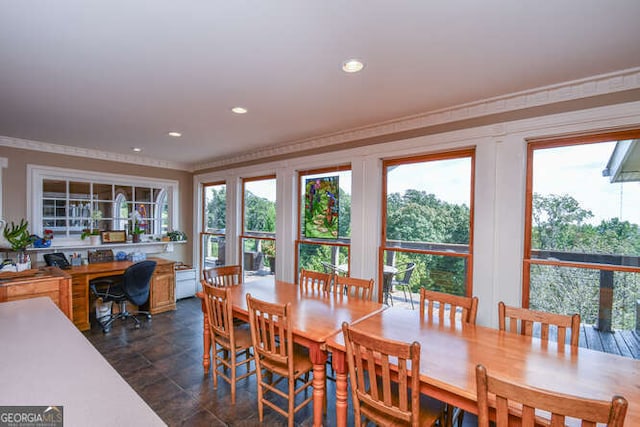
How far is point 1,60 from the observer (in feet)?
6.31

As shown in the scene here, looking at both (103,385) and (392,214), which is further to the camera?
(392,214)

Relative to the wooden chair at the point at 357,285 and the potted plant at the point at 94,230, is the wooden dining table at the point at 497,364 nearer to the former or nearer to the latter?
the wooden chair at the point at 357,285

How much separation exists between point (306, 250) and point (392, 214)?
140 centimetres

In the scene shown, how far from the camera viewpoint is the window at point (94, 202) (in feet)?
13.9

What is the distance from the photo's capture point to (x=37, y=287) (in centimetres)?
251

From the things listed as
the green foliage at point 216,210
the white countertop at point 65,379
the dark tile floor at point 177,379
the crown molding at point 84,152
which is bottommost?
the dark tile floor at point 177,379

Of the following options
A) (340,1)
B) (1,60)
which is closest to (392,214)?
(340,1)

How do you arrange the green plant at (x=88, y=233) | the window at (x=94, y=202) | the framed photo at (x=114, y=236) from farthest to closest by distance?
the framed photo at (x=114, y=236), the green plant at (x=88, y=233), the window at (x=94, y=202)

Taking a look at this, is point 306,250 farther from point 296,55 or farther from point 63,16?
point 63,16

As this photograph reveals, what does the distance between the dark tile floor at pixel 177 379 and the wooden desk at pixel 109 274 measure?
1.01 feet

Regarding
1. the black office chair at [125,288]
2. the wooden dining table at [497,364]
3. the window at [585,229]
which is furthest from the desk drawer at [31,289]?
the window at [585,229]

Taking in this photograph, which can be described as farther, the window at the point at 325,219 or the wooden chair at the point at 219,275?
the window at the point at 325,219

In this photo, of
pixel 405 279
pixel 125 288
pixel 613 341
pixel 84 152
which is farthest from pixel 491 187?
pixel 84 152

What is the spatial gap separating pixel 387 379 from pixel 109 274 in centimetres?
422
